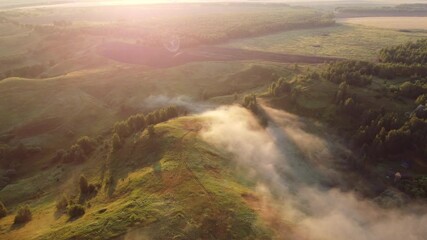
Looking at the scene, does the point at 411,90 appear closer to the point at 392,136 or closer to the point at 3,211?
the point at 392,136

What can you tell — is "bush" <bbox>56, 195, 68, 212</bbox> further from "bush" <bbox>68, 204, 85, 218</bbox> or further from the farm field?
"bush" <bbox>68, 204, 85, 218</bbox>

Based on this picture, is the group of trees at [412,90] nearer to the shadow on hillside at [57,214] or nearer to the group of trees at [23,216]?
the shadow on hillside at [57,214]

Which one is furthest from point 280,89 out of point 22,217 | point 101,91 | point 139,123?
point 22,217

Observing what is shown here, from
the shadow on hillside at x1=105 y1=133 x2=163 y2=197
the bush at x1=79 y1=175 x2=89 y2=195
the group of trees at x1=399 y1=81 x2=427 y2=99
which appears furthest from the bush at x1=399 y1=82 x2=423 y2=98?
the bush at x1=79 y1=175 x2=89 y2=195

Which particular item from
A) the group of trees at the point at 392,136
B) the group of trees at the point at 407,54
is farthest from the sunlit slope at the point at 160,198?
the group of trees at the point at 407,54

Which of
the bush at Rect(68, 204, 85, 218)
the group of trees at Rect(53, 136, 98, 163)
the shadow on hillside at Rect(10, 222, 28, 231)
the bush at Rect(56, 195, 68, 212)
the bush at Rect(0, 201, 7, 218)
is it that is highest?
the bush at Rect(68, 204, 85, 218)

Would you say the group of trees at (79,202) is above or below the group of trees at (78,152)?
above
